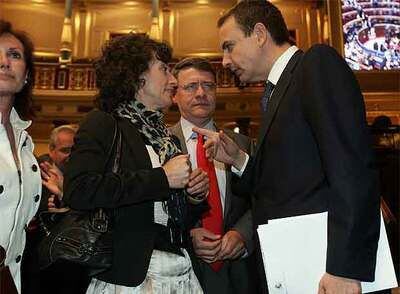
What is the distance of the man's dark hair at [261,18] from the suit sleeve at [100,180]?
2.09 ft

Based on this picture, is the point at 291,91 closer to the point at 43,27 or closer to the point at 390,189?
the point at 390,189

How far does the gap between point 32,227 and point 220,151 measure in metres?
1.09

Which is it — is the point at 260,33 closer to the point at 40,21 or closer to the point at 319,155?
the point at 319,155

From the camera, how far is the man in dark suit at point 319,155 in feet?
3.65

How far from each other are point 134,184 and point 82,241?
229 millimetres

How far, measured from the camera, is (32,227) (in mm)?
2234

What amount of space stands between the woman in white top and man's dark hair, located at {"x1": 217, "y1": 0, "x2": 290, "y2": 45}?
88 centimetres

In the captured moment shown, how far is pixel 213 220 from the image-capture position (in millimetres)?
2107

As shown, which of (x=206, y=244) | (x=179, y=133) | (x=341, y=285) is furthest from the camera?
(x=179, y=133)

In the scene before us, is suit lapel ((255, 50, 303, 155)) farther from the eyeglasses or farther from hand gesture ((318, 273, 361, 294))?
the eyeglasses

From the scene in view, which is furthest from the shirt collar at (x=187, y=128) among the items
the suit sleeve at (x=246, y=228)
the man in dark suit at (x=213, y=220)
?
the suit sleeve at (x=246, y=228)

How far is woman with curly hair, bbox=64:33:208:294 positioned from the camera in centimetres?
138

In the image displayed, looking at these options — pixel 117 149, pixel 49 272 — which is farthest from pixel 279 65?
pixel 49 272

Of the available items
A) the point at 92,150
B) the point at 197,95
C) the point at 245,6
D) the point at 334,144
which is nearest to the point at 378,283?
the point at 334,144
